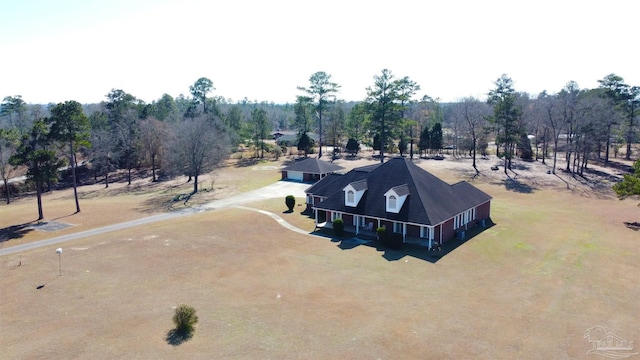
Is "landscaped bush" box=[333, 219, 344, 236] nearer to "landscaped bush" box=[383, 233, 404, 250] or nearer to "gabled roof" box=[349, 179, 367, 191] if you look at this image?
"gabled roof" box=[349, 179, 367, 191]

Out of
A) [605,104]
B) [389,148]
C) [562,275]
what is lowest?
[562,275]

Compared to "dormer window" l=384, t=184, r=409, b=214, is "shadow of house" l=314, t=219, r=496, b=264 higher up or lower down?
lower down

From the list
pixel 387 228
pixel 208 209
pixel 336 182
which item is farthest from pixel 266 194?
pixel 387 228

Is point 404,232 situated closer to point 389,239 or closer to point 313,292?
point 389,239

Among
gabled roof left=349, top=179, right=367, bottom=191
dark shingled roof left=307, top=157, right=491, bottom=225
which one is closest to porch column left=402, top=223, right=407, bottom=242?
dark shingled roof left=307, top=157, right=491, bottom=225

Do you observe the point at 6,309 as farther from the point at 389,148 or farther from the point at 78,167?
the point at 389,148

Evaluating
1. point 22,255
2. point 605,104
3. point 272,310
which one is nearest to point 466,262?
point 272,310

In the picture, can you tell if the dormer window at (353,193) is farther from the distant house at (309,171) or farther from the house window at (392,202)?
the distant house at (309,171)

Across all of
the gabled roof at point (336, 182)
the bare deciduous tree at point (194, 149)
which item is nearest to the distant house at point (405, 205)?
the gabled roof at point (336, 182)
